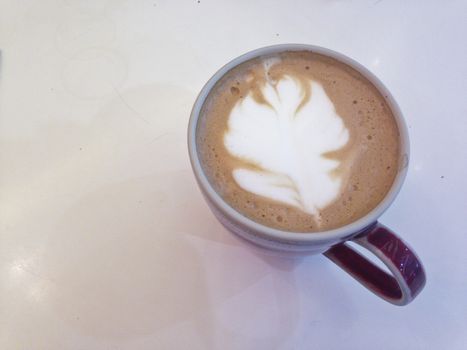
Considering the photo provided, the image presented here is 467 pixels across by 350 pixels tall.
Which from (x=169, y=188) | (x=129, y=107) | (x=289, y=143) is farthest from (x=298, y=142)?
(x=129, y=107)

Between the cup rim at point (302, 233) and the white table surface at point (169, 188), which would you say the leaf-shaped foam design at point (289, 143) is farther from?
the white table surface at point (169, 188)

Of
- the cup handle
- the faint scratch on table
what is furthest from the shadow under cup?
the faint scratch on table

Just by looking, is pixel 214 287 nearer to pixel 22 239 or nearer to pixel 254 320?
pixel 254 320

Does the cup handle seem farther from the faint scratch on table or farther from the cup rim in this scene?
the faint scratch on table

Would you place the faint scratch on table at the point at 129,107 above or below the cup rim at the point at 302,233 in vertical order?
below

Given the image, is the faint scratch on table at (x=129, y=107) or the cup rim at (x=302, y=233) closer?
the cup rim at (x=302, y=233)

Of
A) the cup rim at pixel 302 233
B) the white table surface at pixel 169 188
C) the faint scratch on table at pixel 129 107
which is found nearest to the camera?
the cup rim at pixel 302 233

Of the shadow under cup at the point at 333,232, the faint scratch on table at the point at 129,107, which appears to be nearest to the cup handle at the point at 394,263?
the shadow under cup at the point at 333,232
